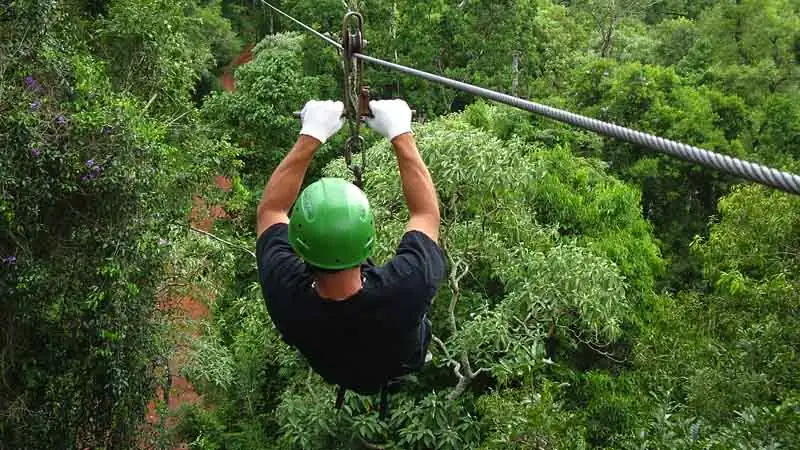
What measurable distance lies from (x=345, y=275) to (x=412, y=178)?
0.40m

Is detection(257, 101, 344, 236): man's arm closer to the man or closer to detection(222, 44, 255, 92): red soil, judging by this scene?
the man

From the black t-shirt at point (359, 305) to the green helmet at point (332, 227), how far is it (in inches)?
3.6

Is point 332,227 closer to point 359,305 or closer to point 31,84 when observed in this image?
point 359,305

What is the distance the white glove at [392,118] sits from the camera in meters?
2.38

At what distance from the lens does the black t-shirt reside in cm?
195

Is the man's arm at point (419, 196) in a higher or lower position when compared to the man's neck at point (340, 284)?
higher

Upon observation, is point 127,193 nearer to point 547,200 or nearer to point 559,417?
point 559,417

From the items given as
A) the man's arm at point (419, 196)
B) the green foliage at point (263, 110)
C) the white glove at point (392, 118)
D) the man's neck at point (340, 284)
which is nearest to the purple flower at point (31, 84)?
the white glove at point (392, 118)

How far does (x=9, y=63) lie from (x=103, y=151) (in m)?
0.87

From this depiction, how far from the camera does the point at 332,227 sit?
1.90 m

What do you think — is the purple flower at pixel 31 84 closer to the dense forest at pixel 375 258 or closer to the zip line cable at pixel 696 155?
the dense forest at pixel 375 258

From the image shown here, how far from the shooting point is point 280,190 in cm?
220

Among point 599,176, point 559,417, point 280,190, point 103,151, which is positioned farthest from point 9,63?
point 599,176

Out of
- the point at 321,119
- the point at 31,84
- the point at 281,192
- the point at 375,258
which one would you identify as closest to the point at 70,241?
the point at 31,84
